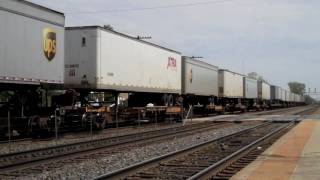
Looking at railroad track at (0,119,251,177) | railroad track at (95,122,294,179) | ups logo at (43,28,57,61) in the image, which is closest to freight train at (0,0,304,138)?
ups logo at (43,28,57,61)

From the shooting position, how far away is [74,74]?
24.5 meters

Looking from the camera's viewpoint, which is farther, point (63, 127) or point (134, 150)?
point (63, 127)

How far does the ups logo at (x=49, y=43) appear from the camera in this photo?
20078mm

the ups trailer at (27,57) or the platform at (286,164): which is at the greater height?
the ups trailer at (27,57)

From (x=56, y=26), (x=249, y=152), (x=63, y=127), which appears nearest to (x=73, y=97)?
(x=63, y=127)

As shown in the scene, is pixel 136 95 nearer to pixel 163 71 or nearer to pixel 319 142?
pixel 163 71

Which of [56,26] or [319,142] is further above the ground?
[56,26]

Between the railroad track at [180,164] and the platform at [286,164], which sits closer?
the platform at [286,164]

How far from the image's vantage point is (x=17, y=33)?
1841 centimetres

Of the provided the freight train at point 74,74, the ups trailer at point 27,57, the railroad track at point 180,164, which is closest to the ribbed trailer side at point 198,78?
the freight train at point 74,74

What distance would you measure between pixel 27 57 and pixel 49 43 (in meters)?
1.64

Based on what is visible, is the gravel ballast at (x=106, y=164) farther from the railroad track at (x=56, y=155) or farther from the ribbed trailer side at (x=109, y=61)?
the ribbed trailer side at (x=109, y=61)

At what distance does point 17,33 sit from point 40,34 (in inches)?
54.3

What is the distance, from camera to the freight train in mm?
18688
